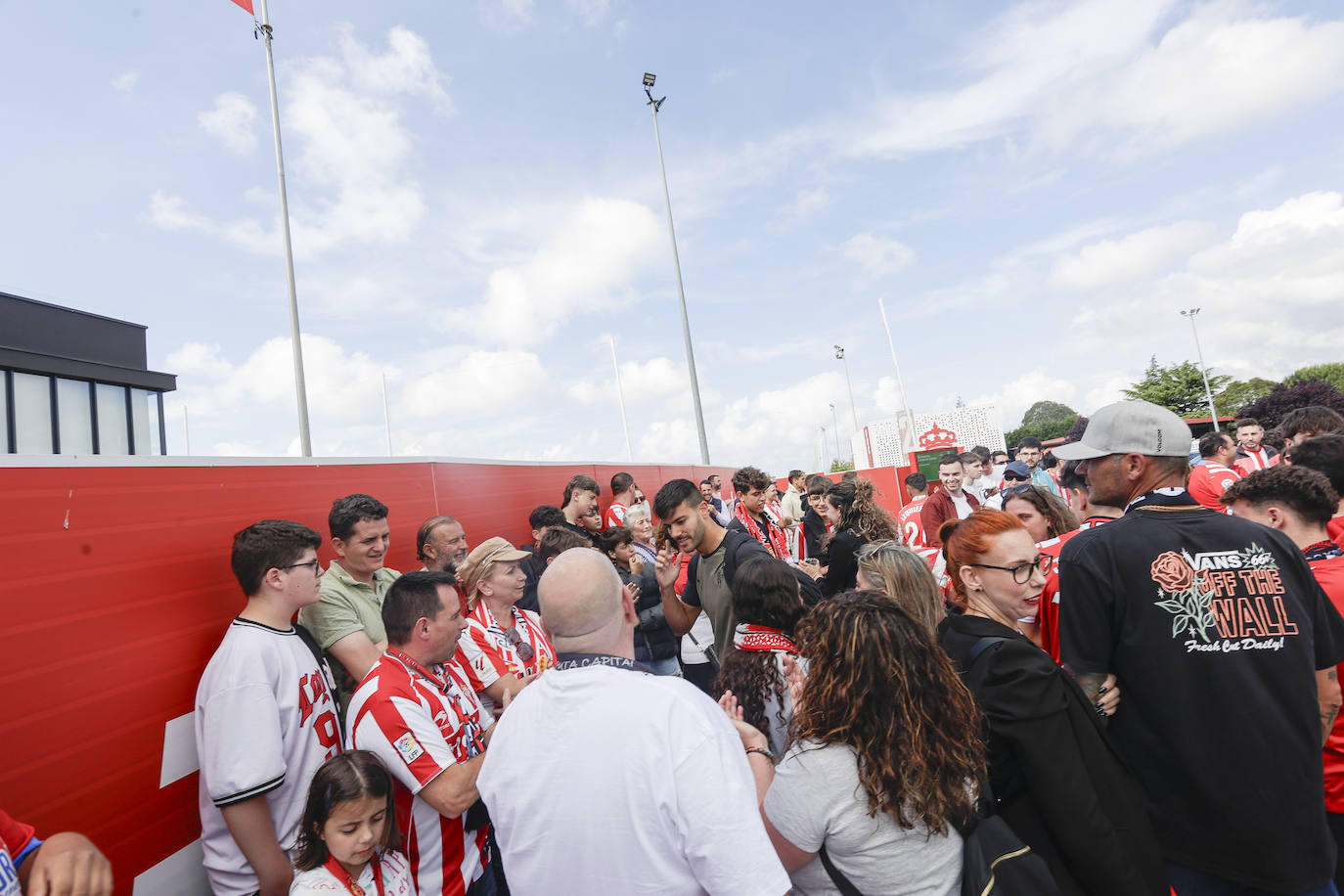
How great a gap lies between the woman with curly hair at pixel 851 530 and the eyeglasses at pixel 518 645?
2339 mm

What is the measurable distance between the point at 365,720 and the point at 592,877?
119cm

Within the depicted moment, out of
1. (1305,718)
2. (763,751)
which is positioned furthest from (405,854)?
(1305,718)

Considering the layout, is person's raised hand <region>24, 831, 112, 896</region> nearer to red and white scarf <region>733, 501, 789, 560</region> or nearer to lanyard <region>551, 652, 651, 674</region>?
lanyard <region>551, 652, 651, 674</region>

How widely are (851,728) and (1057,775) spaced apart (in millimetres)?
589

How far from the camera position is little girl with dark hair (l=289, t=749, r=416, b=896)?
7.23 ft

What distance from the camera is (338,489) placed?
3910mm

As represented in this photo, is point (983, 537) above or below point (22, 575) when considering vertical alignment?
below

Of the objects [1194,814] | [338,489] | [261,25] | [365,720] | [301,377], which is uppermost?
[261,25]

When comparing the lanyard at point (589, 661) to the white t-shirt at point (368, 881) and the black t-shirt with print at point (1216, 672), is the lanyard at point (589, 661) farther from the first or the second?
the black t-shirt with print at point (1216, 672)

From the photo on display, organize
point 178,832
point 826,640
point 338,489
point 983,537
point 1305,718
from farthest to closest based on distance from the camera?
point 338,489 → point 178,832 → point 983,537 → point 1305,718 → point 826,640

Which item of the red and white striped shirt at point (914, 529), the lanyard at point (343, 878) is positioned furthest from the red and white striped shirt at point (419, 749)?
the red and white striped shirt at point (914, 529)

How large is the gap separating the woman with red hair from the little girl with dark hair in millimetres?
1991

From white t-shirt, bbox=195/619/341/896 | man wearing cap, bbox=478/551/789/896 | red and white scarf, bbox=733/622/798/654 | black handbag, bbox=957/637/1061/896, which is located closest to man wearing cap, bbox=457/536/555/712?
white t-shirt, bbox=195/619/341/896

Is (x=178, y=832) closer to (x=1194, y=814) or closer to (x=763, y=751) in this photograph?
(x=763, y=751)
